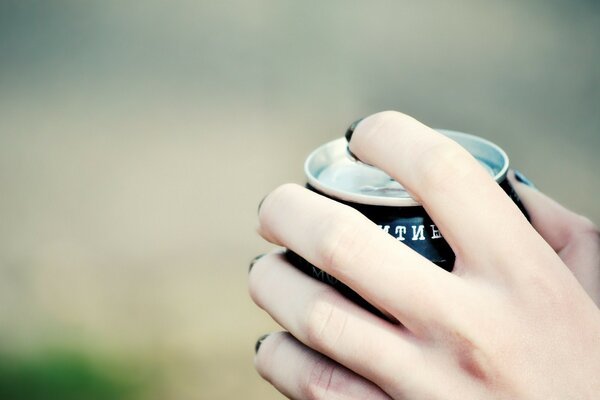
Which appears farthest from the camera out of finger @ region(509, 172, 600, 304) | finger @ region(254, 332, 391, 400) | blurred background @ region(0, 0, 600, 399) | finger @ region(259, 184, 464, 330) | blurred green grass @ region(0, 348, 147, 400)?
blurred background @ region(0, 0, 600, 399)

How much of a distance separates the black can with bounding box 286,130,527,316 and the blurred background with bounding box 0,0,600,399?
1443 millimetres

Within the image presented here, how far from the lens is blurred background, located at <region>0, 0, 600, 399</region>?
238 cm

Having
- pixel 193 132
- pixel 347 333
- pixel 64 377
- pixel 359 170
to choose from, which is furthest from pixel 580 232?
pixel 193 132

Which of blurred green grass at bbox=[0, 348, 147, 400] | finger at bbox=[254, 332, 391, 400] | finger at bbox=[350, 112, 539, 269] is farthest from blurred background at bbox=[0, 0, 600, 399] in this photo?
finger at bbox=[350, 112, 539, 269]

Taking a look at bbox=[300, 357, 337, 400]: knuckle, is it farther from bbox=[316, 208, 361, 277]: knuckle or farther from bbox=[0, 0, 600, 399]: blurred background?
bbox=[0, 0, 600, 399]: blurred background

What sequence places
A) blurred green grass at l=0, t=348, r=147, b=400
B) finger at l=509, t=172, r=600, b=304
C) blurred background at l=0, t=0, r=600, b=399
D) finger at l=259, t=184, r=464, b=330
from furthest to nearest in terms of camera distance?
blurred background at l=0, t=0, r=600, b=399, blurred green grass at l=0, t=348, r=147, b=400, finger at l=509, t=172, r=600, b=304, finger at l=259, t=184, r=464, b=330

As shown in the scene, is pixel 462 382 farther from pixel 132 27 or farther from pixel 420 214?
pixel 132 27

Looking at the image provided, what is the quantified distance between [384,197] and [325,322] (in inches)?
6.3

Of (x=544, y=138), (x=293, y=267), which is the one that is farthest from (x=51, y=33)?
(x=293, y=267)

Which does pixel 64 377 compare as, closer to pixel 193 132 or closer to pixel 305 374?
pixel 193 132

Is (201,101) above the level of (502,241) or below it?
below

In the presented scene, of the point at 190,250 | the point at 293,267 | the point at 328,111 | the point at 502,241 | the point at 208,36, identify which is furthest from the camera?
the point at 208,36

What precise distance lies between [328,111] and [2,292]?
1420mm

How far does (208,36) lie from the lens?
3170 mm
